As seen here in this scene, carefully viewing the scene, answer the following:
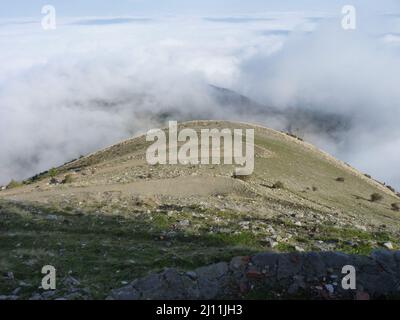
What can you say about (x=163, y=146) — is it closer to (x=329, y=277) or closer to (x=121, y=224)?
(x=121, y=224)

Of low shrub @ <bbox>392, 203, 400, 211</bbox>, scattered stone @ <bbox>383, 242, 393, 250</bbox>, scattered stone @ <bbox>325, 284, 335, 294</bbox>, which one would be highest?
low shrub @ <bbox>392, 203, 400, 211</bbox>

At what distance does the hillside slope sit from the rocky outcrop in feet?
5.82

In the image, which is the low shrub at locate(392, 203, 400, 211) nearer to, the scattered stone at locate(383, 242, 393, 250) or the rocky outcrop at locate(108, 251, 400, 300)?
the scattered stone at locate(383, 242, 393, 250)

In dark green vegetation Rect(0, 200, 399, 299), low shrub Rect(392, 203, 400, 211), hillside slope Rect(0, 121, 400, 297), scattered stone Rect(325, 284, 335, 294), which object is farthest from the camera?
low shrub Rect(392, 203, 400, 211)

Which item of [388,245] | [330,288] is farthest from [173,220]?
[330,288]

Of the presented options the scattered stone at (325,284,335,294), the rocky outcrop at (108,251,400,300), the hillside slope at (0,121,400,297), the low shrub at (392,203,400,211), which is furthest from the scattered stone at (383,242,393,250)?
the low shrub at (392,203,400,211)

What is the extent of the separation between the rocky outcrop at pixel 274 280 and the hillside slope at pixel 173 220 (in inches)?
69.8

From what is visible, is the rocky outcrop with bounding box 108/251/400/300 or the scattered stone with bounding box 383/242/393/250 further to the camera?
the scattered stone with bounding box 383/242/393/250

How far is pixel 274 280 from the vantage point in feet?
55.8

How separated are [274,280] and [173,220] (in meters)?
10.1

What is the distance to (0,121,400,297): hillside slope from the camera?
20.3m

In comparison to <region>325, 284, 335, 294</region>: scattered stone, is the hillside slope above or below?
above

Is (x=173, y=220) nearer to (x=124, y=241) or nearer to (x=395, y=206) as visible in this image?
(x=124, y=241)

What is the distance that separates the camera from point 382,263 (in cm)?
1769
